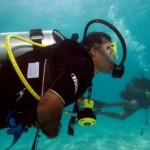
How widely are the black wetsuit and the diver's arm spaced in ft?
0.24

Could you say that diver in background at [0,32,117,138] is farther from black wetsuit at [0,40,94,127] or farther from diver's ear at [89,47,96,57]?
diver's ear at [89,47,96,57]

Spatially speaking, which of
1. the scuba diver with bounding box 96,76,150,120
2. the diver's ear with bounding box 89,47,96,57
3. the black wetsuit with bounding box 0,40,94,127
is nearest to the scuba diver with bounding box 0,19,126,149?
the black wetsuit with bounding box 0,40,94,127

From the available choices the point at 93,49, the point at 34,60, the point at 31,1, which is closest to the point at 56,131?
the point at 34,60

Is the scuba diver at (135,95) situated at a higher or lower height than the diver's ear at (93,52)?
lower

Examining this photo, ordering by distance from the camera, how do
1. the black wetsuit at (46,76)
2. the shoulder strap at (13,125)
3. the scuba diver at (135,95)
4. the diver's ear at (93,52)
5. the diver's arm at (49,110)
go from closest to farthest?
the diver's arm at (49,110)
the black wetsuit at (46,76)
the shoulder strap at (13,125)
the diver's ear at (93,52)
the scuba diver at (135,95)

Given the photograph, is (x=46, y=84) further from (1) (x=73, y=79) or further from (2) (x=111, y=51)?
(2) (x=111, y=51)

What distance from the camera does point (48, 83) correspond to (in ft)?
9.91

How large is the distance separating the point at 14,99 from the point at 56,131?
0.58m

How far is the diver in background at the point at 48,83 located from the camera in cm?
284

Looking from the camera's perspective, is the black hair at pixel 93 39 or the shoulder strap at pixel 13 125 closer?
the shoulder strap at pixel 13 125

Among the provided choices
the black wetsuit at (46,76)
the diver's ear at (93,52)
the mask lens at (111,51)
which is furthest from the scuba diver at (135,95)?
the black wetsuit at (46,76)

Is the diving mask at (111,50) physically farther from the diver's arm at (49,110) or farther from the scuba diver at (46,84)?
the diver's arm at (49,110)

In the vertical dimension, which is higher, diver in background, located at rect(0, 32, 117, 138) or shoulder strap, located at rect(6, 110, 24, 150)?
diver in background, located at rect(0, 32, 117, 138)

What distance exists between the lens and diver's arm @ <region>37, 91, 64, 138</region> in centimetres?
278
